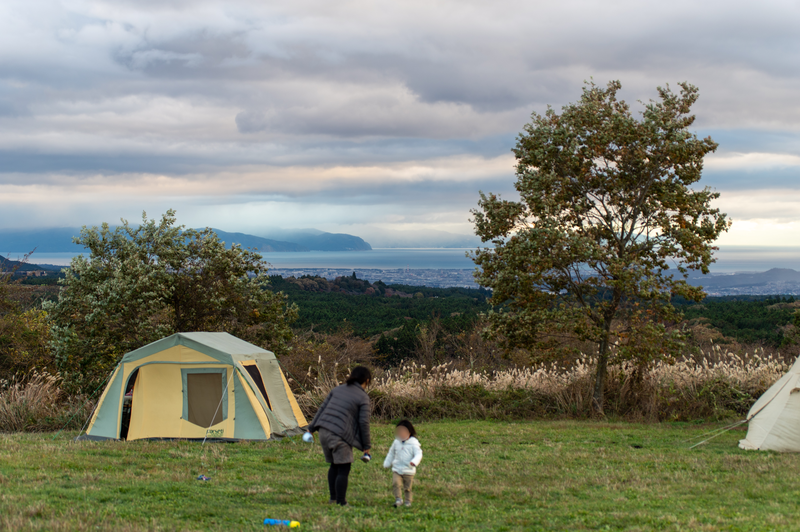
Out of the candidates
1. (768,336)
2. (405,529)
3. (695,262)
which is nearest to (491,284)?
(695,262)

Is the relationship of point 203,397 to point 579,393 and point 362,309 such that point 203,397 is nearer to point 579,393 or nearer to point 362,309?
point 579,393

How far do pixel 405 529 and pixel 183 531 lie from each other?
1.97 m

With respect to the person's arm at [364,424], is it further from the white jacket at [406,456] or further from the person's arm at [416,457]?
the person's arm at [416,457]

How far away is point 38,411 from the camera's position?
50.8ft

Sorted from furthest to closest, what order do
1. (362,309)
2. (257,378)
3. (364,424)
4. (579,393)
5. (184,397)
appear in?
(362,309)
(579,393)
(257,378)
(184,397)
(364,424)

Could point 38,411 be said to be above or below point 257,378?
below

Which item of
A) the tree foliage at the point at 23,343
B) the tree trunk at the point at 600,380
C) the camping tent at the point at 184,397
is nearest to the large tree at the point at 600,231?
the tree trunk at the point at 600,380

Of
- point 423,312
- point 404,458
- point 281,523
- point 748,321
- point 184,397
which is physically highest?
point 404,458

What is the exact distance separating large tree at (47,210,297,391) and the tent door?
8.88 feet

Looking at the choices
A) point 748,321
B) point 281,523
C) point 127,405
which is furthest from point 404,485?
point 748,321

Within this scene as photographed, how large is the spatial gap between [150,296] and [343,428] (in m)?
10.9

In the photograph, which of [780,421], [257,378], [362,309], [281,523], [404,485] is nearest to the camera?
[281,523]

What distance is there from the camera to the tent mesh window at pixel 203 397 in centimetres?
1282

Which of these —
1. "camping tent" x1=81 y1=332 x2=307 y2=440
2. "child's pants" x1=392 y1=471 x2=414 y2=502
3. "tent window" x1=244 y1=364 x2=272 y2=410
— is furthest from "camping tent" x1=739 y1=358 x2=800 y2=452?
"tent window" x1=244 y1=364 x2=272 y2=410
